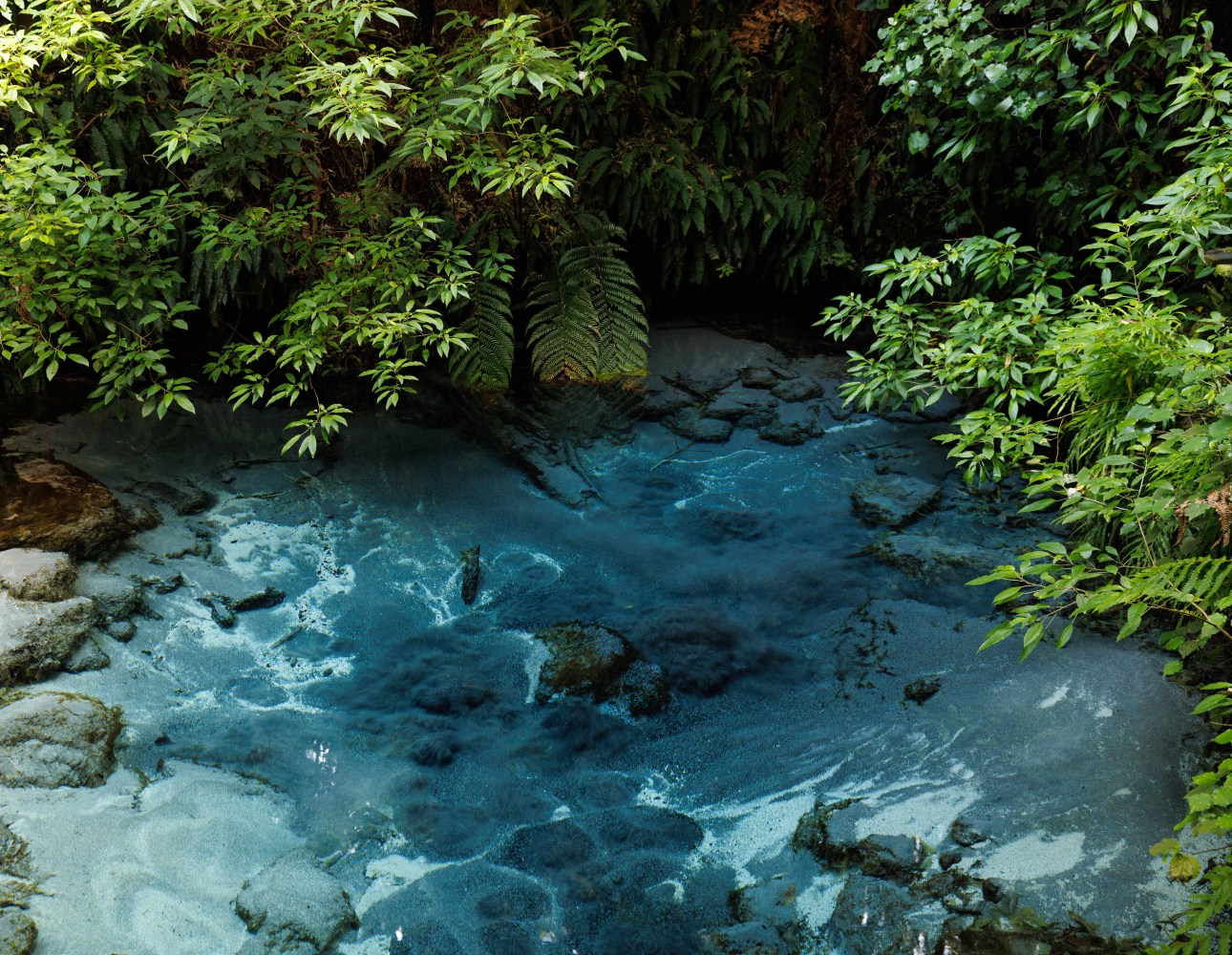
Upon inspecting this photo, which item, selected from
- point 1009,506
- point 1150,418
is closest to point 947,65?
point 1009,506

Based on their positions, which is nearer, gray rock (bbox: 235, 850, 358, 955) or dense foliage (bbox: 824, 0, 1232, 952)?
gray rock (bbox: 235, 850, 358, 955)

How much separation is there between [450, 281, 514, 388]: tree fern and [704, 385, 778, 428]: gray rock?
1.34m

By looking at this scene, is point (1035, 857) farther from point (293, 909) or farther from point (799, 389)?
point (799, 389)

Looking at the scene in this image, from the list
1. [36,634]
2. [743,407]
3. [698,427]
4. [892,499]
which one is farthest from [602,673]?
[743,407]

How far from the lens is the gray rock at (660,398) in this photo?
5.90 meters

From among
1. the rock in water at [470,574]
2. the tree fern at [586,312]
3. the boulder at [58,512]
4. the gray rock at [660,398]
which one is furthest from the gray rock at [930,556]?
the boulder at [58,512]

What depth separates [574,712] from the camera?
381cm

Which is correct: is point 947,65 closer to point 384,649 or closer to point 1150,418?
point 1150,418

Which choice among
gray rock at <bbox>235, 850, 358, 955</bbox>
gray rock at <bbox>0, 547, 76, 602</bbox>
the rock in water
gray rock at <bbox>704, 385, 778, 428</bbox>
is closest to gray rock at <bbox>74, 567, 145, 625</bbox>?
gray rock at <bbox>0, 547, 76, 602</bbox>

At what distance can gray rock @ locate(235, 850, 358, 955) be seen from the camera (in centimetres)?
281

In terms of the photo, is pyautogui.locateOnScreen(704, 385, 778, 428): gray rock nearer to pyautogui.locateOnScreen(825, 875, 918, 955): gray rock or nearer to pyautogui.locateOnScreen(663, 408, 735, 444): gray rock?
pyautogui.locateOnScreen(663, 408, 735, 444): gray rock

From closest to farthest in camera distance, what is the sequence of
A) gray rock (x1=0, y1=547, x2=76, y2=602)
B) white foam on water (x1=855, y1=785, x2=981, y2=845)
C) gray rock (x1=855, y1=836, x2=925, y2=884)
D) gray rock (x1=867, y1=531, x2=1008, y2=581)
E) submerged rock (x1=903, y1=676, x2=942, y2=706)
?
gray rock (x1=855, y1=836, x2=925, y2=884) < white foam on water (x1=855, y1=785, x2=981, y2=845) < submerged rock (x1=903, y1=676, x2=942, y2=706) < gray rock (x1=0, y1=547, x2=76, y2=602) < gray rock (x1=867, y1=531, x2=1008, y2=581)

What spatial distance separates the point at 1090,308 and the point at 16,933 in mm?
4749

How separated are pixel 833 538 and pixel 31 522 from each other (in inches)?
158
